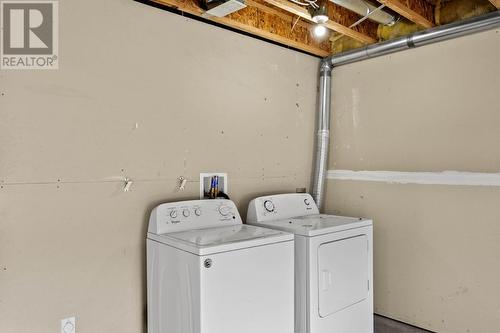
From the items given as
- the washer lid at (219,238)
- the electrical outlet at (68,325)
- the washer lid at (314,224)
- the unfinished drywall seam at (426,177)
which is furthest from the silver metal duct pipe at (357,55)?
the electrical outlet at (68,325)

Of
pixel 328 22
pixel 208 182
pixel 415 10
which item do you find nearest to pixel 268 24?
pixel 328 22

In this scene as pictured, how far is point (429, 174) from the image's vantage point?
Result: 246cm

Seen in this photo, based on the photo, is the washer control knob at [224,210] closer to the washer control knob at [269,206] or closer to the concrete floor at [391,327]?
the washer control knob at [269,206]

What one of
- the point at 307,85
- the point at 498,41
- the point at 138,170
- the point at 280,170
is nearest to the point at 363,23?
the point at 307,85

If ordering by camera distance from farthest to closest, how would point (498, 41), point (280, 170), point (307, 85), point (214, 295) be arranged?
point (307, 85) → point (280, 170) → point (498, 41) → point (214, 295)

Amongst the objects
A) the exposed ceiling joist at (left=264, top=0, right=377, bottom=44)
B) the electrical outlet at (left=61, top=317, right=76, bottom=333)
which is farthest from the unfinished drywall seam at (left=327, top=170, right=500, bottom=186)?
the electrical outlet at (left=61, top=317, right=76, bottom=333)

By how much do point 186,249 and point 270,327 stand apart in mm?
602

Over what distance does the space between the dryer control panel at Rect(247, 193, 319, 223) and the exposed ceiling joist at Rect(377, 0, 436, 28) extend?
1372 mm

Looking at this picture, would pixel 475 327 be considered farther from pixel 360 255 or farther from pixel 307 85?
pixel 307 85

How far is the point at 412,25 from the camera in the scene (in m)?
2.62

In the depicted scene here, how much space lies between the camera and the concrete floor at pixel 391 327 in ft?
8.35

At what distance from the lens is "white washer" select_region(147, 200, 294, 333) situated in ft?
5.47

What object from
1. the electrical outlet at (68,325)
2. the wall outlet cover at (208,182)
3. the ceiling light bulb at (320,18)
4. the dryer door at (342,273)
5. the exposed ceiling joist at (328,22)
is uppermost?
the exposed ceiling joist at (328,22)

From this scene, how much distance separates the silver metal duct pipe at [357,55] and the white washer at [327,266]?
1.66 feet
